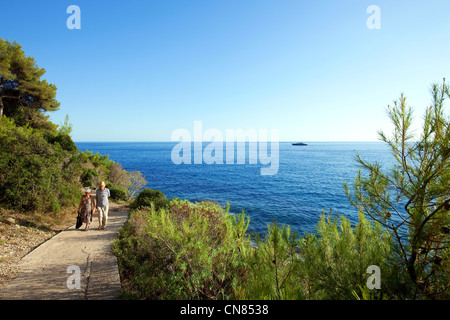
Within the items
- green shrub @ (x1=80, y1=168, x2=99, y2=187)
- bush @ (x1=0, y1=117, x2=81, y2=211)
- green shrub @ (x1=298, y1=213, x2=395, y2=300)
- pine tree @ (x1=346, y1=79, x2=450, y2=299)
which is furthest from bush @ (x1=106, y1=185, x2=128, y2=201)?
pine tree @ (x1=346, y1=79, x2=450, y2=299)

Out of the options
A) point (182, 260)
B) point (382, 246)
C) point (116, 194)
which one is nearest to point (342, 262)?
point (382, 246)

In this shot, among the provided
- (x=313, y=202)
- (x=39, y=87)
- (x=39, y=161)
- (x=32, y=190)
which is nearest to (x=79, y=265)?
(x=32, y=190)

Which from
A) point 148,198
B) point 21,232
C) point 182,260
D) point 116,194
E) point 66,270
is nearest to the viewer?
point 182,260

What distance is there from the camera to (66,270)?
17.1 feet

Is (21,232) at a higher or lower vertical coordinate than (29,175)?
lower

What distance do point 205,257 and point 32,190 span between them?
8647 millimetres

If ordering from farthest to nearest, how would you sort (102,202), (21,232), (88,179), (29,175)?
(88,179), (29,175), (102,202), (21,232)

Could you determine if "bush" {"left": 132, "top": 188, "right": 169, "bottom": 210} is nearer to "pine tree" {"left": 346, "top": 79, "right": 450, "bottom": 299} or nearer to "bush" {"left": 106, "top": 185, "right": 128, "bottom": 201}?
"bush" {"left": 106, "top": 185, "right": 128, "bottom": 201}

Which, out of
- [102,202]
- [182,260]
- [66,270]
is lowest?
[66,270]

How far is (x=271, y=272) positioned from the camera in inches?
117

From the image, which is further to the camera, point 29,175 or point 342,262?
point 29,175

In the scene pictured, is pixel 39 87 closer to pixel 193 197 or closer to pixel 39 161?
pixel 39 161

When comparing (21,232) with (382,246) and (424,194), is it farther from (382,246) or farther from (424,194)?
(424,194)

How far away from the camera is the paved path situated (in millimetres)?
4281
